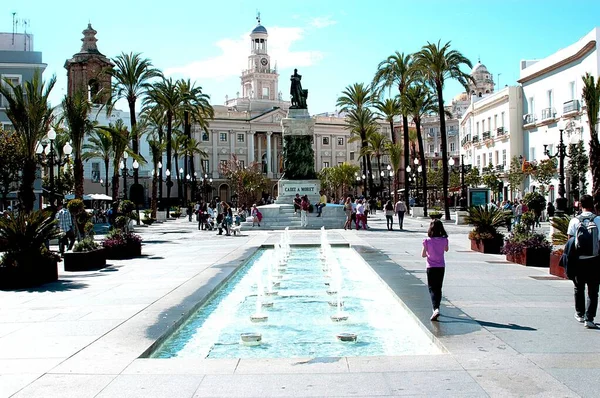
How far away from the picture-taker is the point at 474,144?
235 feet

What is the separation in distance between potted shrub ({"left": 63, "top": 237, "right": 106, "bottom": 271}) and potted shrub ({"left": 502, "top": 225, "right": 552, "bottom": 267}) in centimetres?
977

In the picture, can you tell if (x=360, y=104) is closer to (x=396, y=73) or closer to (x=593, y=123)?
(x=396, y=73)

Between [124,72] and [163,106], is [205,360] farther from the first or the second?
[163,106]

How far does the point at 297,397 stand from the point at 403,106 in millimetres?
49227

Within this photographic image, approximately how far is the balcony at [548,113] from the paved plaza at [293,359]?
132ft

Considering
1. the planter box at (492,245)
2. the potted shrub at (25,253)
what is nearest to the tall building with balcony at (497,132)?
the planter box at (492,245)

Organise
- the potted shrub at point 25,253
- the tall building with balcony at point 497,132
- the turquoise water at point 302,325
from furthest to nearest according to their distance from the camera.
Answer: the tall building with balcony at point 497,132
the potted shrub at point 25,253
the turquoise water at point 302,325

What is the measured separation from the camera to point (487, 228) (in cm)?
1980

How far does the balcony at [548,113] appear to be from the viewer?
5049 cm

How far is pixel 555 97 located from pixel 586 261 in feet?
148

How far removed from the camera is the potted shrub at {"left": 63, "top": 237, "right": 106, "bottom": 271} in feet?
53.3

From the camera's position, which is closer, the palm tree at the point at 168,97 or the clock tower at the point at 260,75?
the palm tree at the point at 168,97

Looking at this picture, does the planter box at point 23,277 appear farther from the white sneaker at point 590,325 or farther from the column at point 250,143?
the column at point 250,143

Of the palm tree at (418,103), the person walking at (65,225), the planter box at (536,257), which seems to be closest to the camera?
the planter box at (536,257)
